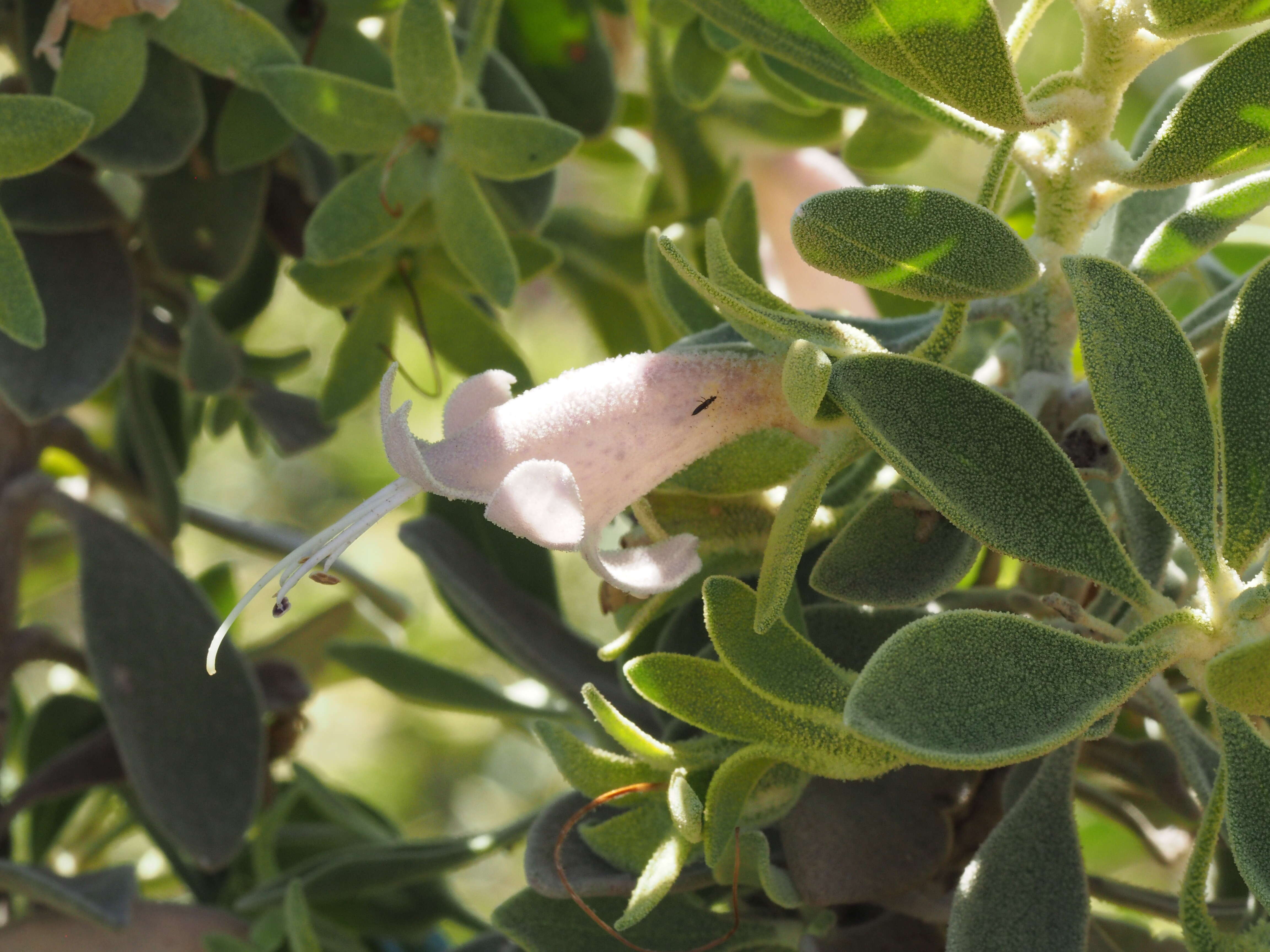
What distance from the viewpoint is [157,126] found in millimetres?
613

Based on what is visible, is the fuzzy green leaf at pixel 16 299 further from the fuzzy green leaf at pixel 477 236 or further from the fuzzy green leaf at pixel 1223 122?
the fuzzy green leaf at pixel 1223 122

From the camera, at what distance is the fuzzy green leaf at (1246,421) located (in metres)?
0.39

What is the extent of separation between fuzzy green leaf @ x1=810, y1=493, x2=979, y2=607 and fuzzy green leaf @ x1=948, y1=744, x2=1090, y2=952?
0.09 metres

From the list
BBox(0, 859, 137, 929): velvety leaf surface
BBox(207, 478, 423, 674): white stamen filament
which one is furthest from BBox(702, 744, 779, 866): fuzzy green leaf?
BBox(0, 859, 137, 929): velvety leaf surface

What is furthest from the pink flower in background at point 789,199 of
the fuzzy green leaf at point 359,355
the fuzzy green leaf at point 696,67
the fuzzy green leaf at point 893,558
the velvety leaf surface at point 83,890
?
the velvety leaf surface at point 83,890

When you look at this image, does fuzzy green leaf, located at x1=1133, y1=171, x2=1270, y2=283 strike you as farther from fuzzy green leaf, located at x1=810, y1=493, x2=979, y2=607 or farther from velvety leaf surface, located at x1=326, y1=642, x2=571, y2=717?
velvety leaf surface, located at x1=326, y1=642, x2=571, y2=717

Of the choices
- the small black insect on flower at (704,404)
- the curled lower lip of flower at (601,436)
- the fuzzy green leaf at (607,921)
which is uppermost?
the small black insect on flower at (704,404)

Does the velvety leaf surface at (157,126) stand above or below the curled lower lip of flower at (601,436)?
below

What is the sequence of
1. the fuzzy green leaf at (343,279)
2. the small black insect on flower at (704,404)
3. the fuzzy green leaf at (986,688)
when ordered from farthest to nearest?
the fuzzy green leaf at (343,279) < the small black insect on flower at (704,404) < the fuzzy green leaf at (986,688)

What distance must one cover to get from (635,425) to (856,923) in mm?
236

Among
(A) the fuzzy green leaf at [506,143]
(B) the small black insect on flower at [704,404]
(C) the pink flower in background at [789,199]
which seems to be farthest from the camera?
(C) the pink flower in background at [789,199]

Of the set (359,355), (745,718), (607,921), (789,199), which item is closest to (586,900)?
(607,921)

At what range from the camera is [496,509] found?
1.17 ft

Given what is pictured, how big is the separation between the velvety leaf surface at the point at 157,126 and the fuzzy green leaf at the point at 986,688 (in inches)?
17.5
